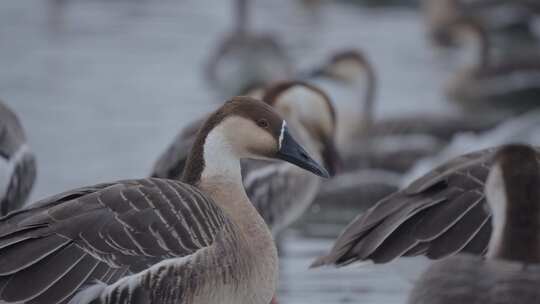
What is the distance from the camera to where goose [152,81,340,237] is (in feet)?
28.6

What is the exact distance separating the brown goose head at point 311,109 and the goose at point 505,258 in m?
4.41

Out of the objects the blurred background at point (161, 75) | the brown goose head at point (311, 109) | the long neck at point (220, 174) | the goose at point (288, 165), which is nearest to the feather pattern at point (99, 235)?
the long neck at point (220, 174)

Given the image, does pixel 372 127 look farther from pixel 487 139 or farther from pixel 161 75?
pixel 161 75

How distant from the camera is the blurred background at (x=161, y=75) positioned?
34.1 ft

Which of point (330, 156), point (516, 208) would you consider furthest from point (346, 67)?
point (516, 208)

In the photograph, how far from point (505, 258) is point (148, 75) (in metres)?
14.6

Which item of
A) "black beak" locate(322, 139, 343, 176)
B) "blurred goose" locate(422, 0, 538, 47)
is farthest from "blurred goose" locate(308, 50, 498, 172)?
"blurred goose" locate(422, 0, 538, 47)

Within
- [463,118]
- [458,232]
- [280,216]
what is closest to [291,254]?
[280,216]

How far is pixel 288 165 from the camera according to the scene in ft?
30.5

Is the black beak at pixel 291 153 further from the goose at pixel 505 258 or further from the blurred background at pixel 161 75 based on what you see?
the goose at pixel 505 258

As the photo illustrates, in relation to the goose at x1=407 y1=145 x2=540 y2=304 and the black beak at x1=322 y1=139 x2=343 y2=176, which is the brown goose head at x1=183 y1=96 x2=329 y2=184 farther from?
the black beak at x1=322 y1=139 x2=343 y2=176

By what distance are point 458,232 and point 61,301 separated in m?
2.11

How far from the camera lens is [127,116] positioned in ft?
53.2

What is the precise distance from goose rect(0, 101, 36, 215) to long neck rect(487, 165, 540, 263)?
3.50 meters
